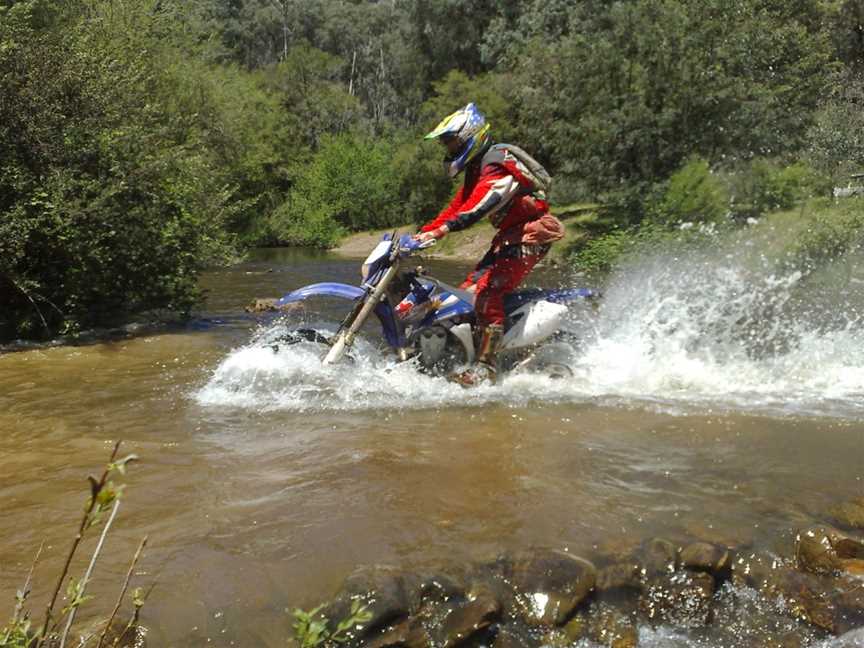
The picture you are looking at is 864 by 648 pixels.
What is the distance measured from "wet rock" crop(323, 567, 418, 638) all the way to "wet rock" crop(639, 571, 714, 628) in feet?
3.66

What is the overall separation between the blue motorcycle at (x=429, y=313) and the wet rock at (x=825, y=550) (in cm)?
345

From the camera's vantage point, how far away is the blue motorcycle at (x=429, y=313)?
696 centimetres

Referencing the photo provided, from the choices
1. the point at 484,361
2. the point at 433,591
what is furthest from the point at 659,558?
the point at 484,361

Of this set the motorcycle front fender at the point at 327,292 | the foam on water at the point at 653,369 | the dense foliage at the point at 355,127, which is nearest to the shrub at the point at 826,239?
the dense foliage at the point at 355,127

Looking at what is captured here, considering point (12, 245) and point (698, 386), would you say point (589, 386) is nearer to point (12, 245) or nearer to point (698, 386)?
point (698, 386)

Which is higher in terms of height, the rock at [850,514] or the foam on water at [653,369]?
the rock at [850,514]

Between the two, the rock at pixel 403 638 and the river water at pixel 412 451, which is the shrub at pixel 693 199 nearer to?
the river water at pixel 412 451

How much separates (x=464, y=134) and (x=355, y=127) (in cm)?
4276

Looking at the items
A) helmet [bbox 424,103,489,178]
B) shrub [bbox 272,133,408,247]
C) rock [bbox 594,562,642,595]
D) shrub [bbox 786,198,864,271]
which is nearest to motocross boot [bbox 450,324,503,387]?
helmet [bbox 424,103,489,178]

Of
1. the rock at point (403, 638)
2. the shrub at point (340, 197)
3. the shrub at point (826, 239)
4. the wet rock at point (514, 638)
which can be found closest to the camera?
the rock at point (403, 638)

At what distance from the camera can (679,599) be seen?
379 centimetres

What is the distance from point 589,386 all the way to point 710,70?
18.6 m

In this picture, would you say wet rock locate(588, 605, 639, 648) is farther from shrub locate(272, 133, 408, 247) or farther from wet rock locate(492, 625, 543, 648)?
shrub locate(272, 133, 408, 247)

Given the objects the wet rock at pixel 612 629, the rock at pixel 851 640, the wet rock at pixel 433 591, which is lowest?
the rock at pixel 851 640
